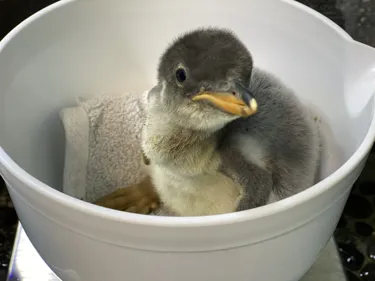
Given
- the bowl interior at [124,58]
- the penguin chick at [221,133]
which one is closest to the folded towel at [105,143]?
the bowl interior at [124,58]

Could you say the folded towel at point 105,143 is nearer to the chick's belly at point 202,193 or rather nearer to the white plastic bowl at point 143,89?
the white plastic bowl at point 143,89

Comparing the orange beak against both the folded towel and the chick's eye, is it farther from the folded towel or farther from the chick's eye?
the folded towel

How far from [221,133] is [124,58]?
0.85 ft

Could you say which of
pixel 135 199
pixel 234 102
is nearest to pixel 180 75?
pixel 234 102

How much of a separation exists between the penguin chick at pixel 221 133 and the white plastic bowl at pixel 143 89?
0.06m

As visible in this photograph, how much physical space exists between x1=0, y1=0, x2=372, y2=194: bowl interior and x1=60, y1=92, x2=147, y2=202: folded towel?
2cm

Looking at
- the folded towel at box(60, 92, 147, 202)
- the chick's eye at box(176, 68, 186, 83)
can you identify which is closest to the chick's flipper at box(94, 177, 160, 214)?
the folded towel at box(60, 92, 147, 202)

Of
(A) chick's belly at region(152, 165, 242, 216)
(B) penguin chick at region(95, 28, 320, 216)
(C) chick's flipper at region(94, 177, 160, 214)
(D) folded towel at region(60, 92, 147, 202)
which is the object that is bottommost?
(C) chick's flipper at region(94, 177, 160, 214)

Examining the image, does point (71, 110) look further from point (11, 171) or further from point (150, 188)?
point (11, 171)

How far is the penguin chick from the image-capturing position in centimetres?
46

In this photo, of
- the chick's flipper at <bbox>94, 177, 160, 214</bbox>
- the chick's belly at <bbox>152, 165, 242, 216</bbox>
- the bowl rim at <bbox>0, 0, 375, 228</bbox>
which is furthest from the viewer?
the chick's flipper at <bbox>94, 177, 160, 214</bbox>

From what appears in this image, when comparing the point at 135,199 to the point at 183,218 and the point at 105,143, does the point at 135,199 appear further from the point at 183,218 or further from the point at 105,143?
the point at 183,218

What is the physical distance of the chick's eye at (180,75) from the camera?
0.48 m

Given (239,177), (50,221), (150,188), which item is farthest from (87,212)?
(150,188)
